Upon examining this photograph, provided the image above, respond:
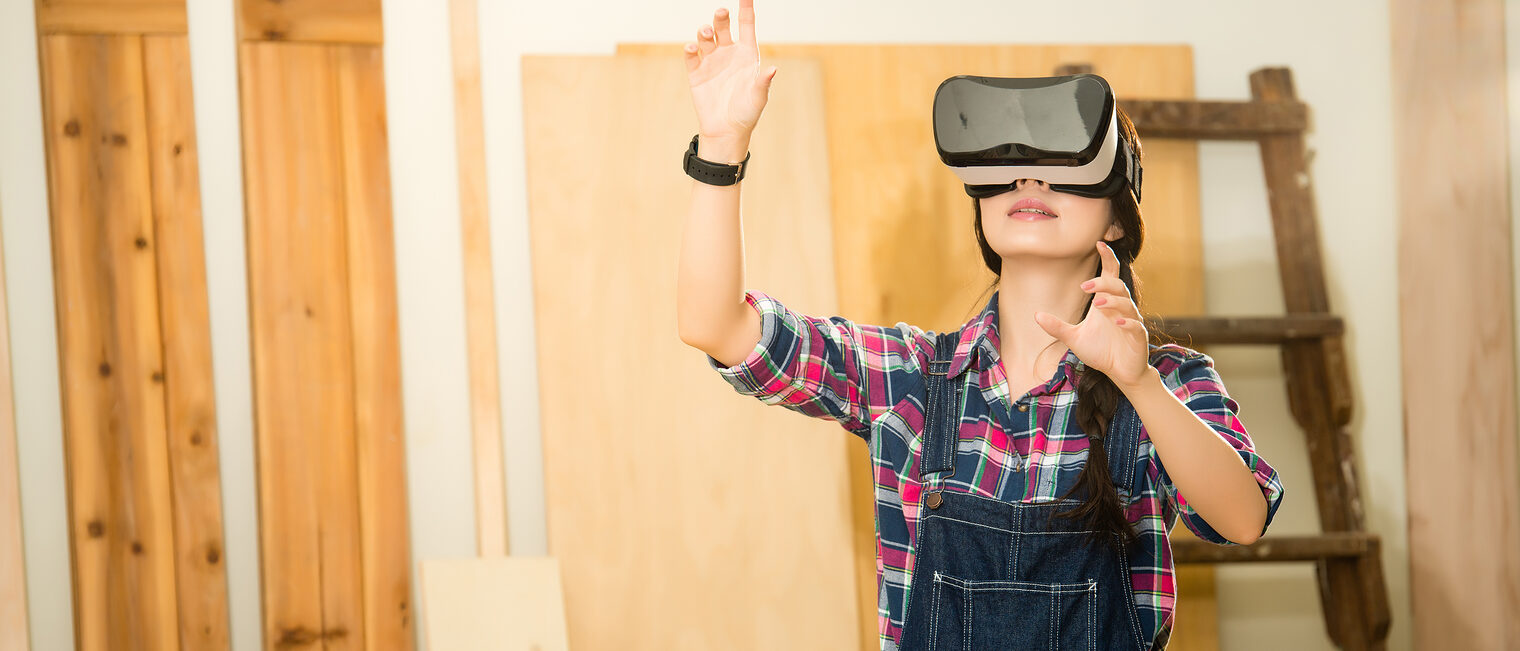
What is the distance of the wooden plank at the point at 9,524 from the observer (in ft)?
7.47

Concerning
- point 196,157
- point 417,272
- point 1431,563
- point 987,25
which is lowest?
point 1431,563

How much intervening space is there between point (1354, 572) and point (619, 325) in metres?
1.97

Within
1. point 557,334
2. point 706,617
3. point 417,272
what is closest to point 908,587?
point 706,617

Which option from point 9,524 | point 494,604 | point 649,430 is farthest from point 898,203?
point 9,524

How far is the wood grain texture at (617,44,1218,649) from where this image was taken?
8.95 feet

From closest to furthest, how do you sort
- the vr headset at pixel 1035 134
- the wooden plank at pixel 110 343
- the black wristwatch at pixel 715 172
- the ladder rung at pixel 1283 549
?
the black wristwatch at pixel 715 172 < the vr headset at pixel 1035 134 < the wooden plank at pixel 110 343 < the ladder rung at pixel 1283 549

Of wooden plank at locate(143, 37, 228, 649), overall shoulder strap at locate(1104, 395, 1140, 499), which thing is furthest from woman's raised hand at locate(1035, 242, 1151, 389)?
wooden plank at locate(143, 37, 228, 649)

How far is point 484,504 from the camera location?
2.51 m

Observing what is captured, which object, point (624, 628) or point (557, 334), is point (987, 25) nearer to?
point (557, 334)

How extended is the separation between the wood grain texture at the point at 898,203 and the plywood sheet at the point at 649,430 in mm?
147

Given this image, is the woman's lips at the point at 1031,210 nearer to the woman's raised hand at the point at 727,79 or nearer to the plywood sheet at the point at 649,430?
the woman's raised hand at the point at 727,79

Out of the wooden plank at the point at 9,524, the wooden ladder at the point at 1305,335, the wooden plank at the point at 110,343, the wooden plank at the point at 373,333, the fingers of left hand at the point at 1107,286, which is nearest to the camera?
the fingers of left hand at the point at 1107,286

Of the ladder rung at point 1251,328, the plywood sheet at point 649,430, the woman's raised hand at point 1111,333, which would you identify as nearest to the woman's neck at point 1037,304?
the woman's raised hand at point 1111,333

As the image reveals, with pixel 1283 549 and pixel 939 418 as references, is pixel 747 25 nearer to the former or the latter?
pixel 939 418
